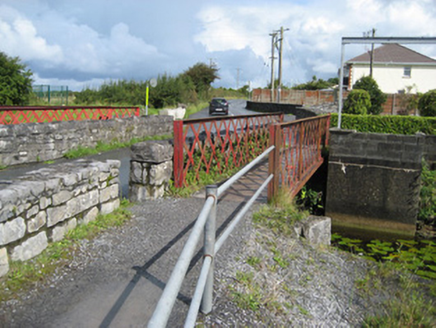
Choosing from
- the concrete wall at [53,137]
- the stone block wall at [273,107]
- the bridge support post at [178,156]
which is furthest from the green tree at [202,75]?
the bridge support post at [178,156]

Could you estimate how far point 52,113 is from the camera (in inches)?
585

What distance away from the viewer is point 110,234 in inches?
189

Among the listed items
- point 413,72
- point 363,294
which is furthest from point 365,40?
point 413,72

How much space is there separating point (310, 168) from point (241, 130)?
213cm

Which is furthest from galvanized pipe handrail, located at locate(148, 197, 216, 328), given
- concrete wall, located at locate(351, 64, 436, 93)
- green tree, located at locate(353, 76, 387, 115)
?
concrete wall, located at locate(351, 64, 436, 93)

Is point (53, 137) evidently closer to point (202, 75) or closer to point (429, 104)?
point (429, 104)

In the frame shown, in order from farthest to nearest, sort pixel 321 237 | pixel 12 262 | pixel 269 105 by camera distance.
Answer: pixel 269 105 → pixel 321 237 → pixel 12 262

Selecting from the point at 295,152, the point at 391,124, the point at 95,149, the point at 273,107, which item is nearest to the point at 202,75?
the point at 273,107

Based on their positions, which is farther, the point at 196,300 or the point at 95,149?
the point at 95,149

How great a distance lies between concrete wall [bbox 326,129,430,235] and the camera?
36.4 ft

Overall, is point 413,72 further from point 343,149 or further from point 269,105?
point 343,149

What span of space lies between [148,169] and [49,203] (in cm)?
229

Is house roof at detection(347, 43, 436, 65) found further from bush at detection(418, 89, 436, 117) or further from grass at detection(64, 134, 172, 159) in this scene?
grass at detection(64, 134, 172, 159)

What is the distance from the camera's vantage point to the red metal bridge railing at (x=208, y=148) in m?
6.68
